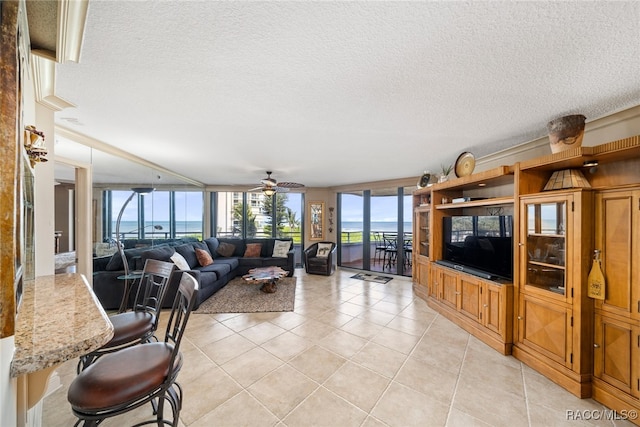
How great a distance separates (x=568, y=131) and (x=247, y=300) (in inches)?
184

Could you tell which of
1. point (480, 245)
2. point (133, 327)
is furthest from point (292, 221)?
point (133, 327)

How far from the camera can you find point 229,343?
278 centimetres

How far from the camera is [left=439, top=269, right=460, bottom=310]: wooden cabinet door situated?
3.35 m

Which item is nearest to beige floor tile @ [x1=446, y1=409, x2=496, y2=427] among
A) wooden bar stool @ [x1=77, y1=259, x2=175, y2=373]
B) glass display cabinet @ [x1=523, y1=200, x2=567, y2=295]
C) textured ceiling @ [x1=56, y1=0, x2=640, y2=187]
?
glass display cabinet @ [x1=523, y1=200, x2=567, y2=295]

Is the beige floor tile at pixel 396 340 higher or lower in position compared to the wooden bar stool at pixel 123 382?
lower

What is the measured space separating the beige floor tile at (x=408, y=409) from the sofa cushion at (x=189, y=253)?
4.40m

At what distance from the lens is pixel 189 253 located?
16.6 feet

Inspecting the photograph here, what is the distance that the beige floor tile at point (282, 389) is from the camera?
1.86 m

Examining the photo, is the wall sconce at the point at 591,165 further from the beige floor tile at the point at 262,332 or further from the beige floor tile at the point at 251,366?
the beige floor tile at the point at 262,332

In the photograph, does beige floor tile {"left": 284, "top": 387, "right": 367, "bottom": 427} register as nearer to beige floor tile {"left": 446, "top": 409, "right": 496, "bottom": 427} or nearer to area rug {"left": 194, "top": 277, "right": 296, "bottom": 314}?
beige floor tile {"left": 446, "top": 409, "right": 496, "bottom": 427}

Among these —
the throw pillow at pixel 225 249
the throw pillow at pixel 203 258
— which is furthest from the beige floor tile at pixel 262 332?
the throw pillow at pixel 225 249

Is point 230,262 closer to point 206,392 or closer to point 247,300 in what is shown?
point 247,300

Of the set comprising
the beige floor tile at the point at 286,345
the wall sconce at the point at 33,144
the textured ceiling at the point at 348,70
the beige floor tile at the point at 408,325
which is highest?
the textured ceiling at the point at 348,70

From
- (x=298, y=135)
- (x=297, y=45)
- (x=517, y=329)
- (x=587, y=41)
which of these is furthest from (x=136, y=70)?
(x=517, y=329)
